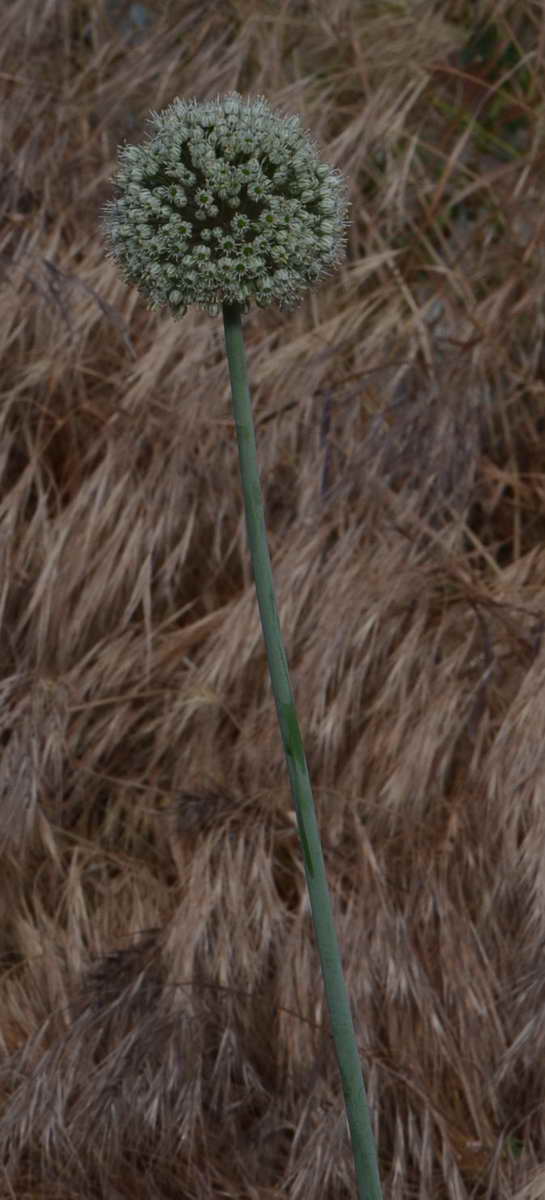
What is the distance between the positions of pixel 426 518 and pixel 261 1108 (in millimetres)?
1117

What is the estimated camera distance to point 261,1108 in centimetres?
226

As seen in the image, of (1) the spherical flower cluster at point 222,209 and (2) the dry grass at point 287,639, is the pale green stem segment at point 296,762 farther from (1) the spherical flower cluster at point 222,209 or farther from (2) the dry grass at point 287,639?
(2) the dry grass at point 287,639

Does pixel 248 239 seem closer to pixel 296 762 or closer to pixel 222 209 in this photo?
pixel 222 209

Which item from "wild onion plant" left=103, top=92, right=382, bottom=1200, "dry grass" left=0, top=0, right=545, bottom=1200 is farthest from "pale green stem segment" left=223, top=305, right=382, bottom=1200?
"dry grass" left=0, top=0, right=545, bottom=1200

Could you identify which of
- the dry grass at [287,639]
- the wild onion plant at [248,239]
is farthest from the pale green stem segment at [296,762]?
the dry grass at [287,639]

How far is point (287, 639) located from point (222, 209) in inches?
56.0

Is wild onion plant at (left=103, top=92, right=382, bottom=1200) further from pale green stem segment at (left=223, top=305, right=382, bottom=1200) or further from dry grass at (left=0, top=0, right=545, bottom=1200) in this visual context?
dry grass at (left=0, top=0, right=545, bottom=1200)

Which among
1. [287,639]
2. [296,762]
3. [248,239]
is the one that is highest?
[248,239]

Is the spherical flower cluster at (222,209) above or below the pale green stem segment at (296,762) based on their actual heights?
above

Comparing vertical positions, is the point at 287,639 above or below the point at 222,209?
below

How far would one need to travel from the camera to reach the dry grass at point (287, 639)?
2115mm

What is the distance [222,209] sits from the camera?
1228mm

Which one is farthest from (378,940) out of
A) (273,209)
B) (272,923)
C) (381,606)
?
(273,209)

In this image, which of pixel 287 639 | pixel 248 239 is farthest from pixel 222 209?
pixel 287 639
